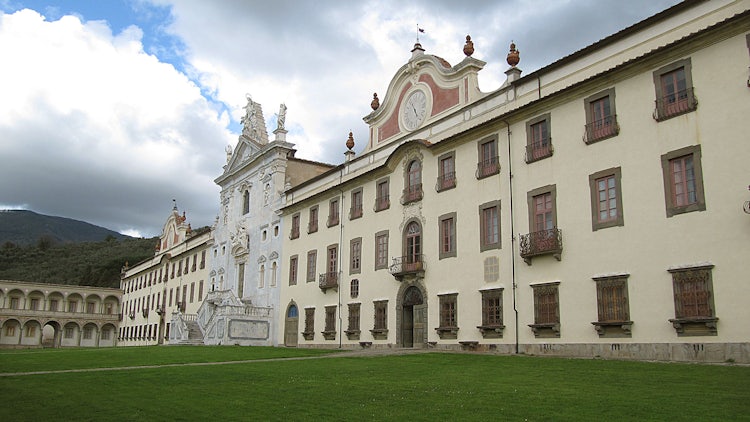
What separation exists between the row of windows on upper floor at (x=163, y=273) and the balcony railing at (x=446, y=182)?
35153 mm

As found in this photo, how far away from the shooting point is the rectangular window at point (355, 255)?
36.6 meters

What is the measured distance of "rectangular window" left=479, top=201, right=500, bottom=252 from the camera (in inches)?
1085

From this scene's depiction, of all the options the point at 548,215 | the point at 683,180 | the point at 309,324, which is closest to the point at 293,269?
the point at 309,324

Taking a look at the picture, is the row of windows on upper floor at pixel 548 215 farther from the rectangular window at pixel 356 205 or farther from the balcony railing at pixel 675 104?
the rectangular window at pixel 356 205

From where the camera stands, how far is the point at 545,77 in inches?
1049

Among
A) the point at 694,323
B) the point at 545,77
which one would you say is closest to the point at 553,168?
the point at 545,77

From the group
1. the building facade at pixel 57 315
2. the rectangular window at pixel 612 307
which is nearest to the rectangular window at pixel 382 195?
the rectangular window at pixel 612 307

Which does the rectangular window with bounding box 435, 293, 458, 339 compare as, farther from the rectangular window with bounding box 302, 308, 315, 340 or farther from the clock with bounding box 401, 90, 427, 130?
the rectangular window with bounding box 302, 308, 315, 340

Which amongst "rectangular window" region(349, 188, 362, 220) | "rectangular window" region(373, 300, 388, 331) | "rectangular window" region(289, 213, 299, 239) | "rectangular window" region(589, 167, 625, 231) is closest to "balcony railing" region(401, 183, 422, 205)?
"rectangular window" region(349, 188, 362, 220)

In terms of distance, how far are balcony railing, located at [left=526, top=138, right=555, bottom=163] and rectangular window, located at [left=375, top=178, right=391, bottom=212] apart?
9884 mm

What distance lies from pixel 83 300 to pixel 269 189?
5806 cm

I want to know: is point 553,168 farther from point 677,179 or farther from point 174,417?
point 174,417

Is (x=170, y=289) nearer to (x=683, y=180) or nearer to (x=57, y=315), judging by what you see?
(x=57, y=315)

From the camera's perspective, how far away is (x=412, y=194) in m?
32.6
